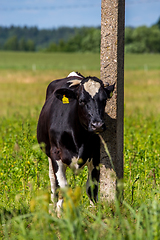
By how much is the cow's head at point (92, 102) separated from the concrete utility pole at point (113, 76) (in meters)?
0.24

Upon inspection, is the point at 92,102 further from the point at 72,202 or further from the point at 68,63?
the point at 68,63

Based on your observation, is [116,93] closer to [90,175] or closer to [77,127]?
[77,127]

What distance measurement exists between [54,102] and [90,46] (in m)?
109

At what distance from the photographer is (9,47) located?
16762 cm

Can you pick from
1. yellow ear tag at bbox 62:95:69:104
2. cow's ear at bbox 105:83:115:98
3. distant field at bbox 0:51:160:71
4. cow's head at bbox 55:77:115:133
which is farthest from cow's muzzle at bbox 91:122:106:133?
distant field at bbox 0:51:160:71

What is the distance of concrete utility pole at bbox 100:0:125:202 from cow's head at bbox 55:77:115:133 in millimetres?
240

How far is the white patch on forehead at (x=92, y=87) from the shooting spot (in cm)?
393

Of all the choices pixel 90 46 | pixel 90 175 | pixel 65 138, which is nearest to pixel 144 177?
pixel 90 175

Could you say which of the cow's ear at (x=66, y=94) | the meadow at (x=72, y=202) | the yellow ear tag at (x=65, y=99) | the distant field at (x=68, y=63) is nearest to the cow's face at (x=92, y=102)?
the cow's ear at (x=66, y=94)

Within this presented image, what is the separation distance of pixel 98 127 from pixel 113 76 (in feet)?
2.70

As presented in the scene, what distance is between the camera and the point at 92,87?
13.0 ft

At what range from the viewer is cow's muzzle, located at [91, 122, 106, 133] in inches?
145

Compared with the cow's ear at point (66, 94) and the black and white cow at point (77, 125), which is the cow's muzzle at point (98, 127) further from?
the cow's ear at point (66, 94)

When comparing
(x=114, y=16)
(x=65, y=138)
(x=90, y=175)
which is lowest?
(x=90, y=175)
